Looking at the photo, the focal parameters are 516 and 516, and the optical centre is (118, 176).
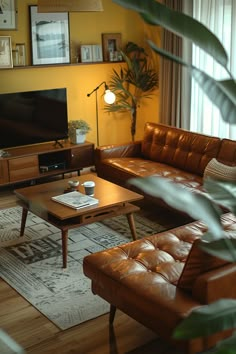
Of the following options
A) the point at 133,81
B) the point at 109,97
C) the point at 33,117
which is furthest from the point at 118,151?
the point at 133,81

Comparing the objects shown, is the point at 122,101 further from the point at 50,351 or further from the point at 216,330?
the point at 216,330

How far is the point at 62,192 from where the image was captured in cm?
427

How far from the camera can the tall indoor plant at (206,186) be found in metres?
0.90

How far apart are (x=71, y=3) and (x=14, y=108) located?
1850mm

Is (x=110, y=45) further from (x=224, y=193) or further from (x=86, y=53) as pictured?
(x=224, y=193)

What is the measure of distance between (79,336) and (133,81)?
388 cm

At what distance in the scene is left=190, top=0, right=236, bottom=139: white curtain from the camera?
5.06 m

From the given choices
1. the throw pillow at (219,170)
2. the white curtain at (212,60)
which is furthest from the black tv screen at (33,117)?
the throw pillow at (219,170)

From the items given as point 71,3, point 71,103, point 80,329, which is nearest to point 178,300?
point 80,329

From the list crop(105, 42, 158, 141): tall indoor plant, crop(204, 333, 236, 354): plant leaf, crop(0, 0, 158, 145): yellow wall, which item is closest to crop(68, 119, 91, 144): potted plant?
crop(0, 0, 158, 145): yellow wall

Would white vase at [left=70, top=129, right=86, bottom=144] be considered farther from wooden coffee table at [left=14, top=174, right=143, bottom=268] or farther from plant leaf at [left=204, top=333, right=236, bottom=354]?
plant leaf at [left=204, top=333, right=236, bottom=354]

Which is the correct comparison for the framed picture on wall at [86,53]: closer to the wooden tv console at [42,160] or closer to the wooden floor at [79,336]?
the wooden tv console at [42,160]

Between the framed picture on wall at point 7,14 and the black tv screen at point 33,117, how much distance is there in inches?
28.8

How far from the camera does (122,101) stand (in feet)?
20.8
